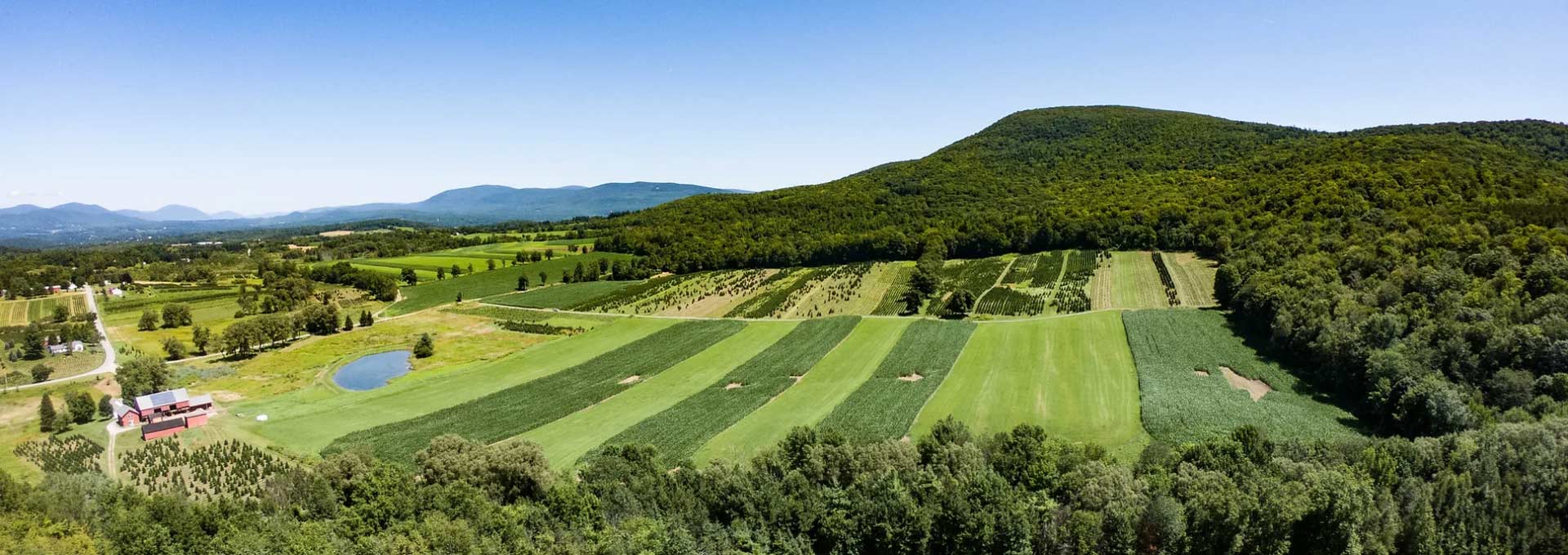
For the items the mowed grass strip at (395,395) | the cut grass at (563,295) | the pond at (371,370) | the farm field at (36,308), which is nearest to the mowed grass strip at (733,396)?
the mowed grass strip at (395,395)

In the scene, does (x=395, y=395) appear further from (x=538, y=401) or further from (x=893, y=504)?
(x=893, y=504)

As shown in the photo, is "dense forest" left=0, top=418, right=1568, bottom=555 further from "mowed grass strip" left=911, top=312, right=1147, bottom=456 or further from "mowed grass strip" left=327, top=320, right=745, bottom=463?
"mowed grass strip" left=327, top=320, right=745, bottom=463

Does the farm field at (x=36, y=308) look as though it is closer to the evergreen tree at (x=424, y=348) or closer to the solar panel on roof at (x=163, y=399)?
the evergreen tree at (x=424, y=348)

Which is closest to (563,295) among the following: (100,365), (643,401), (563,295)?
(563,295)

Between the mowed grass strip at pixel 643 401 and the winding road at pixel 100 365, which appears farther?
the winding road at pixel 100 365

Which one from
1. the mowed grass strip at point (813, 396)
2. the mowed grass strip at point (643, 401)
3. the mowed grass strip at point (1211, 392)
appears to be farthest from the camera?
the mowed grass strip at point (643, 401)

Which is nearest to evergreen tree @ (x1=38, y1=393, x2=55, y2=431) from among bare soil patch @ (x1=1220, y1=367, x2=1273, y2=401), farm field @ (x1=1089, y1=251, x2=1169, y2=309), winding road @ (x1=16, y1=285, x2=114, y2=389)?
winding road @ (x1=16, y1=285, x2=114, y2=389)
